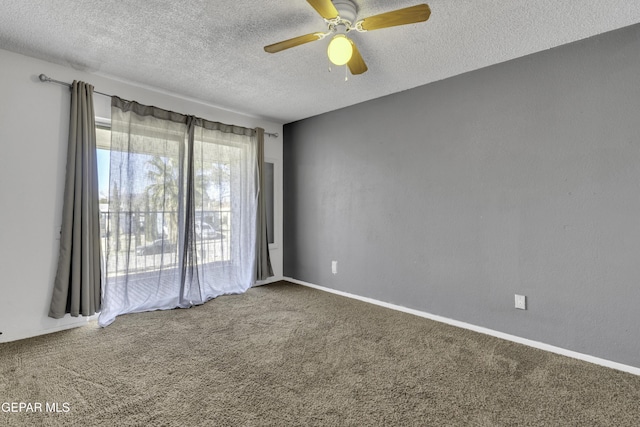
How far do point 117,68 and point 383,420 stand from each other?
3.52 meters

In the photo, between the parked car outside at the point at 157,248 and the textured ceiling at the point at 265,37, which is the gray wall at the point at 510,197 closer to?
the textured ceiling at the point at 265,37

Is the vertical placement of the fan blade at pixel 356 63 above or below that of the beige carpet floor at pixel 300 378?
above

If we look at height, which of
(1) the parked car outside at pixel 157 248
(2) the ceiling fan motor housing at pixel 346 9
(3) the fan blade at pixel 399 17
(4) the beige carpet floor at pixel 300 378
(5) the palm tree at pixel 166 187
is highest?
(2) the ceiling fan motor housing at pixel 346 9

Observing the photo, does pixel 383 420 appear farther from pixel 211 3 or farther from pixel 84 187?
pixel 84 187

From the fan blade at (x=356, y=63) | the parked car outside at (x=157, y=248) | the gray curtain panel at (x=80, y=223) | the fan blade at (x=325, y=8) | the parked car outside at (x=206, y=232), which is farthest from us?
the parked car outside at (x=206, y=232)

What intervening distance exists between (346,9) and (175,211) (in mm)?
2661

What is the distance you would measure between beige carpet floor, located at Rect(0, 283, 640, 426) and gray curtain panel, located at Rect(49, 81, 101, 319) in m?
0.28

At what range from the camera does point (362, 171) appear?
12.2 ft

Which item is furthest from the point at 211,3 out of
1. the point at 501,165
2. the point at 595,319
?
the point at 595,319

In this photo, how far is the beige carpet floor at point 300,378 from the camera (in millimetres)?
1620

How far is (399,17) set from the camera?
172cm

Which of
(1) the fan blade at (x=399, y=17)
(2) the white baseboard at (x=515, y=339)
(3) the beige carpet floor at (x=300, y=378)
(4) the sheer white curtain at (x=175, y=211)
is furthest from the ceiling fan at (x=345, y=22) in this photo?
(2) the white baseboard at (x=515, y=339)
